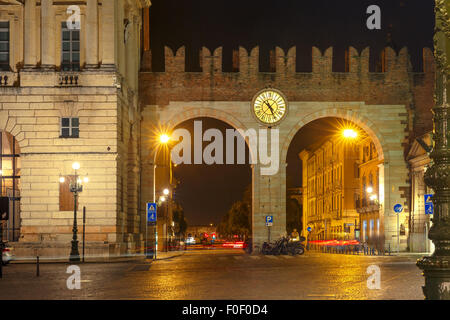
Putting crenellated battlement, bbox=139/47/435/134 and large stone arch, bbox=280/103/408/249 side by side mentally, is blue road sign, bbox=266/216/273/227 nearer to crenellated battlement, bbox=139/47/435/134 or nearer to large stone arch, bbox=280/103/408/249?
large stone arch, bbox=280/103/408/249

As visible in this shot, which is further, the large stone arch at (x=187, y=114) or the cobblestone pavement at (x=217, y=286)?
the large stone arch at (x=187, y=114)

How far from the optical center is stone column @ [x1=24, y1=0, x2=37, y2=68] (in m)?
34.7

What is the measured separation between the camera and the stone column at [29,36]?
114 ft

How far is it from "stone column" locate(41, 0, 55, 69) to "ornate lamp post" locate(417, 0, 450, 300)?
27160 millimetres

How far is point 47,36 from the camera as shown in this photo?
114 ft

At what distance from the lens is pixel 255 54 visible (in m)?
43.9

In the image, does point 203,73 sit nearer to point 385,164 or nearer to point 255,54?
point 255,54

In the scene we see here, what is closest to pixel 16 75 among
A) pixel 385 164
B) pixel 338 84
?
A: pixel 338 84

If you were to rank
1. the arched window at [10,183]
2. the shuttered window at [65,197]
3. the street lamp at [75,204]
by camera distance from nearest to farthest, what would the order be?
the street lamp at [75,204] → the shuttered window at [65,197] → the arched window at [10,183]

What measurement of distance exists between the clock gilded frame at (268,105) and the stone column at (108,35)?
11.6 metres

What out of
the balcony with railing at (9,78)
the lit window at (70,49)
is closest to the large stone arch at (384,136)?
the lit window at (70,49)

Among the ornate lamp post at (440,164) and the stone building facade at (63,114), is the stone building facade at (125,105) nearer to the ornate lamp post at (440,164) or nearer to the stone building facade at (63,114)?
the stone building facade at (63,114)

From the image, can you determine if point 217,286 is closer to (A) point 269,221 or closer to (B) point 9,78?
(B) point 9,78
